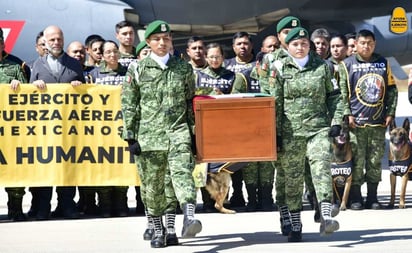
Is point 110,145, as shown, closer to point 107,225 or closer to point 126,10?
point 107,225

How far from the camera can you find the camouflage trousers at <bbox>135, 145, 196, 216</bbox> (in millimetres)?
7891

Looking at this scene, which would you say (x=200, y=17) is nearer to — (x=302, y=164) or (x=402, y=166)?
(x=402, y=166)

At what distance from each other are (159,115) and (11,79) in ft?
8.89

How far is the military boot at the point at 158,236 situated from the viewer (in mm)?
8188

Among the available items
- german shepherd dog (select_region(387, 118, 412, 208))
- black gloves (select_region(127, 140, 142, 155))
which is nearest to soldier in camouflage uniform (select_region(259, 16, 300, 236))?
black gloves (select_region(127, 140, 142, 155))

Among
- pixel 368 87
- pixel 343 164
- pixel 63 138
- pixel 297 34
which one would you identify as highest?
pixel 297 34

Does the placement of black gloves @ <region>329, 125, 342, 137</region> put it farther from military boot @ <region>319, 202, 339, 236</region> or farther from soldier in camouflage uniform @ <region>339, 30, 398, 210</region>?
soldier in camouflage uniform @ <region>339, 30, 398, 210</region>

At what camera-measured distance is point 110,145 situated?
1053 cm

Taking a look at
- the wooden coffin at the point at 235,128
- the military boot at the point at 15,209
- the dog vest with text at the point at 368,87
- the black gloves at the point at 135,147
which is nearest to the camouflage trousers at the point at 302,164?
the wooden coffin at the point at 235,128

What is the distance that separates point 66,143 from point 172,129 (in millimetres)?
2697

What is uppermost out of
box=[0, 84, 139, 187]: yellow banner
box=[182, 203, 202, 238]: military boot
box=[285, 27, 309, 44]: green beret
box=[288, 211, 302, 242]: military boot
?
box=[285, 27, 309, 44]: green beret

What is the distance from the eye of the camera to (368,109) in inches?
426

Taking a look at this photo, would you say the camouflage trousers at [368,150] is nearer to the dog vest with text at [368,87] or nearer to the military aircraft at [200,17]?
the dog vest with text at [368,87]

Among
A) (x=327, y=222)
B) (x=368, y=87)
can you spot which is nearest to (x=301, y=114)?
(x=327, y=222)
